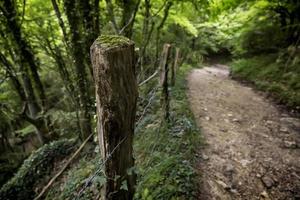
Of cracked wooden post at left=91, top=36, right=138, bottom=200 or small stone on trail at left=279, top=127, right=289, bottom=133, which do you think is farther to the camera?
small stone on trail at left=279, top=127, right=289, bottom=133

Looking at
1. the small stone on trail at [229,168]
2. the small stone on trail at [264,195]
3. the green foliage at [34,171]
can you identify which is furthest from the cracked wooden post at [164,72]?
the green foliage at [34,171]

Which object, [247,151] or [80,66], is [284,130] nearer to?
[247,151]

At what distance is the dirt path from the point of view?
3545mm

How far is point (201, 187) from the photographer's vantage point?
3.41m

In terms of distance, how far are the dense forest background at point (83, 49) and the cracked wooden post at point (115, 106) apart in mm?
1244

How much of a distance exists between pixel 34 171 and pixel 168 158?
421 centimetres

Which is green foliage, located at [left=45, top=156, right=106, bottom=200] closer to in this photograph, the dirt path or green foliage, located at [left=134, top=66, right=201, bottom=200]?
green foliage, located at [left=134, top=66, right=201, bottom=200]

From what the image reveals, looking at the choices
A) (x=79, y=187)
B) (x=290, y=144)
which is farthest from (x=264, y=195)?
(x=79, y=187)

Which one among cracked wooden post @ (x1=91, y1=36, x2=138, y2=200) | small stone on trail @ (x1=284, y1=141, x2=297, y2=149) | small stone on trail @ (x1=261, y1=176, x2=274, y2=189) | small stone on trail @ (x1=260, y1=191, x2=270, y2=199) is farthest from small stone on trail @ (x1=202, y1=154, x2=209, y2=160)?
cracked wooden post @ (x1=91, y1=36, x2=138, y2=200)

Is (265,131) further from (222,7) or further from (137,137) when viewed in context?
(222,7)

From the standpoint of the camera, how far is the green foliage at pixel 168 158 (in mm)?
3189

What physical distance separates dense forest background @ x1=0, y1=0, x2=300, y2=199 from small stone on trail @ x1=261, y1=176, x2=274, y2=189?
1.52 m

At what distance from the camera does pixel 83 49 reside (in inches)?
210

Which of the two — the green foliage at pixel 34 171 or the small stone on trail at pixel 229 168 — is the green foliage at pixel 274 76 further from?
the green foliage at pixel 34 171
